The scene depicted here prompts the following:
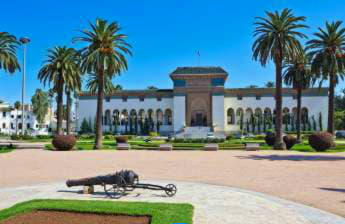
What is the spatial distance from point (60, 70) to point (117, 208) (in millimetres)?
33470

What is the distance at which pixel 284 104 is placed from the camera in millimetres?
69938

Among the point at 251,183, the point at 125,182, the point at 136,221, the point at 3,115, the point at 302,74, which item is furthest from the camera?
the point at 3,115

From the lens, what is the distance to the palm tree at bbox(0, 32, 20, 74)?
1283 inches

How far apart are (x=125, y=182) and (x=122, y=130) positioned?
66314 mm

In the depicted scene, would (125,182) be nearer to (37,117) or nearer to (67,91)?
(67,91)

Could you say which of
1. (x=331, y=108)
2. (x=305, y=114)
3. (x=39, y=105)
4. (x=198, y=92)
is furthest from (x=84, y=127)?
(x=331, y=108)

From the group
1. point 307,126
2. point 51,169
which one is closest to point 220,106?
point 307,126

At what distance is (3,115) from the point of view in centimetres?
9575

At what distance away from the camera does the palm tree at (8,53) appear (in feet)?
107

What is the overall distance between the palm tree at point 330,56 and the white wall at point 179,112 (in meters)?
38.5

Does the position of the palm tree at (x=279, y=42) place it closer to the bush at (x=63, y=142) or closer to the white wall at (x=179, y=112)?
the bush at (x=63, y=142)

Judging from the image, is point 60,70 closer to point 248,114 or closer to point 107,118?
point 107,118

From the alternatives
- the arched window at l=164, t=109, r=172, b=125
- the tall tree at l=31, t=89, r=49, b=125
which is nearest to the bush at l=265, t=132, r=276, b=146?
the arched window at l=164, t=109, r=172, b=125

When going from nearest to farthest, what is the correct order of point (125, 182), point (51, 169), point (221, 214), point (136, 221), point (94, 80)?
point (136, 221)
point (221, 214)
point (125, 182)
point (51, 169)
point (94, 80)
